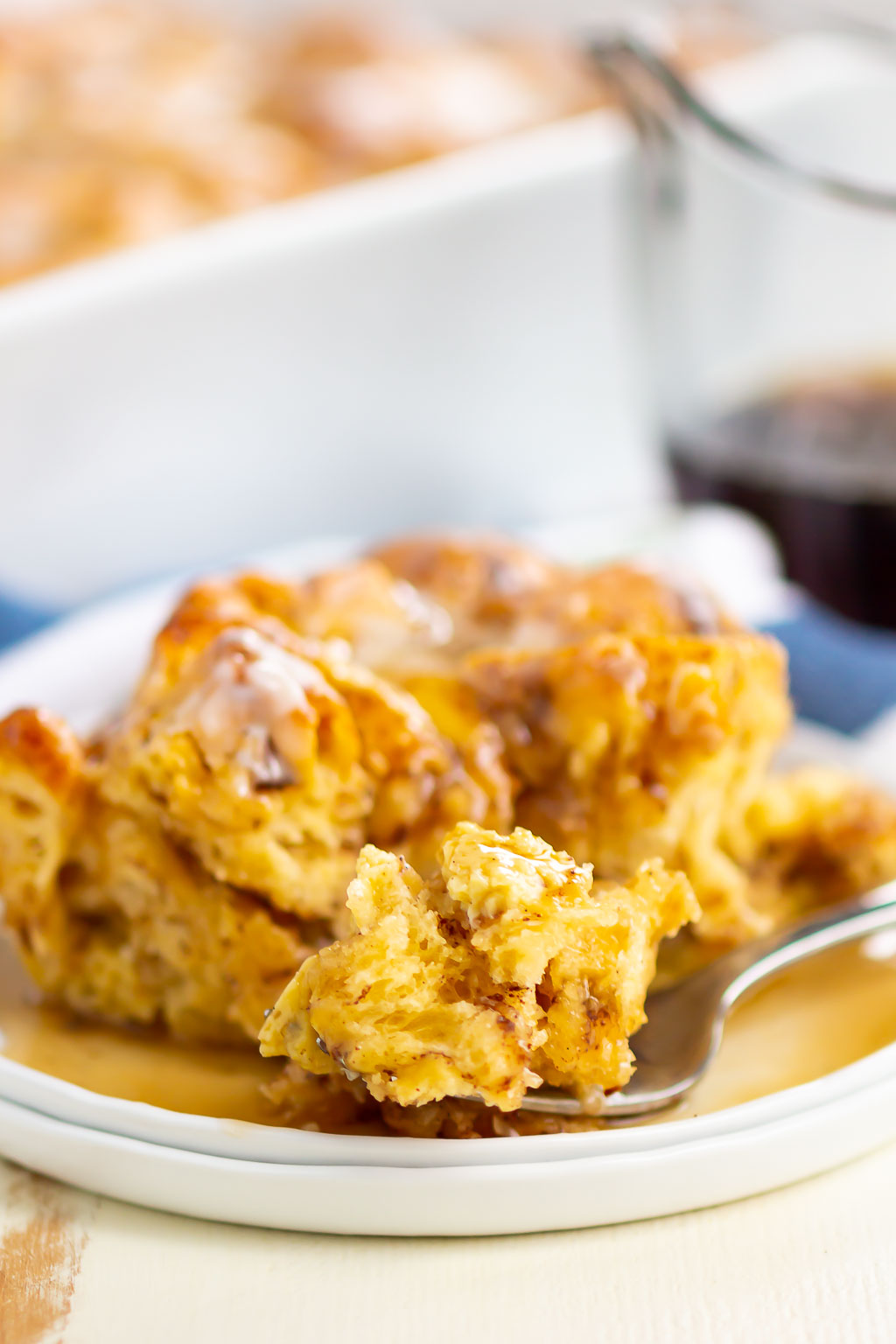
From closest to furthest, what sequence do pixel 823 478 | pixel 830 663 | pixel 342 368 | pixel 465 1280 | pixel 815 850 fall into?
pixel 465 1280
pixel 815 850
pixel 830 663
pixel 823 478
pixel 342 368

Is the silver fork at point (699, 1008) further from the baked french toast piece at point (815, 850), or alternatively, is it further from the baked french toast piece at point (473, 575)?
the baked french toast piece at point (473, 575)

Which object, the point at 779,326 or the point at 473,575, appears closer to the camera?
the point at 473,575

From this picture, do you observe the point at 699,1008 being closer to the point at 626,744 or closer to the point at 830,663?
the point at 626,744

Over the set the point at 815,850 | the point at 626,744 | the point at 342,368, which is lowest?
the point at 342,368

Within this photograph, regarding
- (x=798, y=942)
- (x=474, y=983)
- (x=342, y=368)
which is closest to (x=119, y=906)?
(x=474, y=983)

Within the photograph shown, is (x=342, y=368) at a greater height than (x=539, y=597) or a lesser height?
lesser

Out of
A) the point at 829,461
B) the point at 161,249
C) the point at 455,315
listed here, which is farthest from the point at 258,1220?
the point at 455,315

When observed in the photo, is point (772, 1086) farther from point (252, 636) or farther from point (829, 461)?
point (829, 461)

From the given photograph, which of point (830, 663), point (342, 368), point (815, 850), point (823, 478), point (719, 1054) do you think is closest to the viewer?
point (719, 1054)
